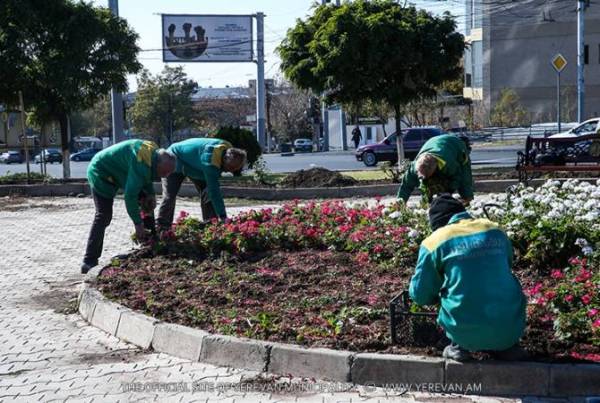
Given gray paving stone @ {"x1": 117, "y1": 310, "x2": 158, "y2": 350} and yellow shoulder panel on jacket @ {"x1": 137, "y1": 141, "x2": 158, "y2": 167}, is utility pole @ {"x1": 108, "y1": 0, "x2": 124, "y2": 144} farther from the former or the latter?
gray paving stone @ {"x1": 117, "y1": 310, "x2": 158, "y2": 350}

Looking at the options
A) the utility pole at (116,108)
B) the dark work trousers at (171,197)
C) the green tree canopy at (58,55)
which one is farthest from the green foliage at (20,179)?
the dark work trousers at (171,197)

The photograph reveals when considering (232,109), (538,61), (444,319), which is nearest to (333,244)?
(444,319)

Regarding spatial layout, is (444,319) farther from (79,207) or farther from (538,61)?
(538,61)

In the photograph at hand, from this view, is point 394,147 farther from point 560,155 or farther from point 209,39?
point 209,39

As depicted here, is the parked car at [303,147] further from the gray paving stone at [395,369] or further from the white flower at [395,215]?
the gray paving stone at [395,369]

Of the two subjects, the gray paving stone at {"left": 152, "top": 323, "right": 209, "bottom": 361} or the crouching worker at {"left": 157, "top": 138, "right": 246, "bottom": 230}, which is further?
the crouching worker at {"left": 157, "top": 138, "right": 246, "bottom": 230}

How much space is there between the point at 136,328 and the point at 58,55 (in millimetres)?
18514

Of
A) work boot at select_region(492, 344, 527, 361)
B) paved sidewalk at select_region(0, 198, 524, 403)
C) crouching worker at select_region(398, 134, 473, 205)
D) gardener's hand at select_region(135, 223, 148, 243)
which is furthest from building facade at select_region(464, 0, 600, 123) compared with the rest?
work boot at select_region(492, 344, 527, 361)

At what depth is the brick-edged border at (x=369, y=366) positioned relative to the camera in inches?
200

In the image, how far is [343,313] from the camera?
6.39 metres

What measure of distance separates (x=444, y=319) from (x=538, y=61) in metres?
59.2

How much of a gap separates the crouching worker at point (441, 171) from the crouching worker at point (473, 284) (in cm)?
310

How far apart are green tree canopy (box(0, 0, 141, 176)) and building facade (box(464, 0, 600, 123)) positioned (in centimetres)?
4022

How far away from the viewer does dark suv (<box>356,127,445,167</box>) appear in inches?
1266
